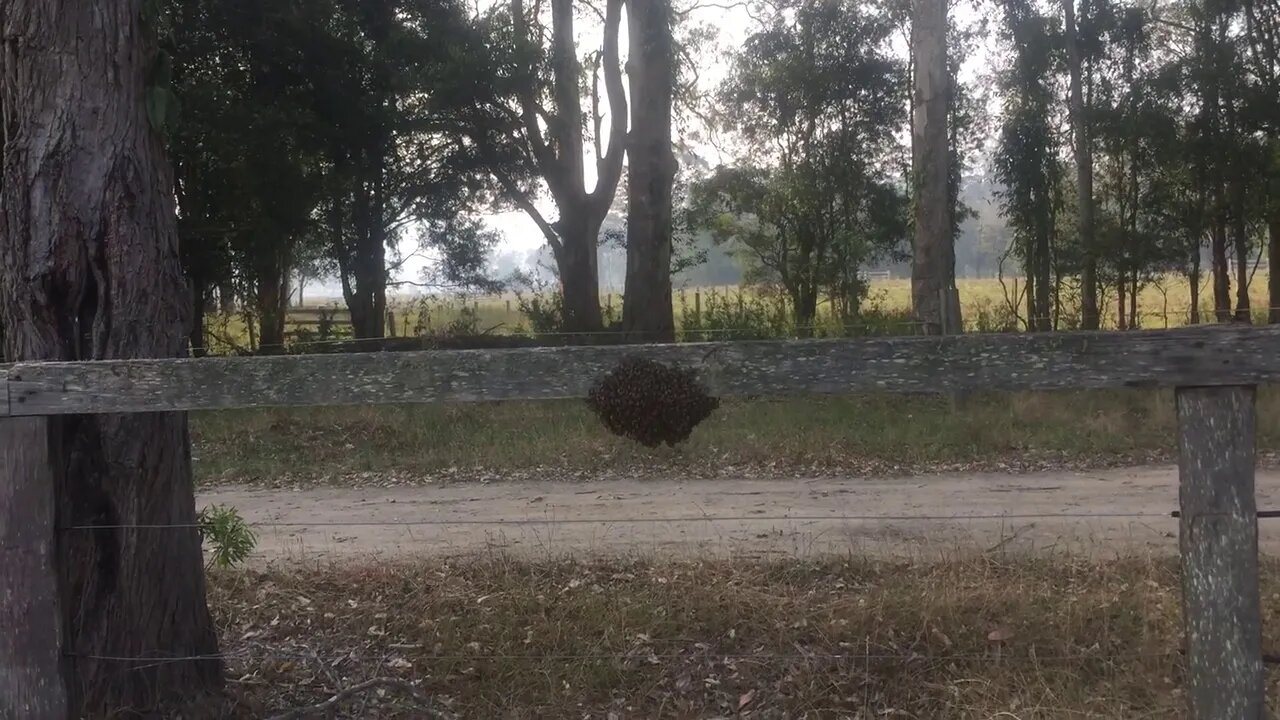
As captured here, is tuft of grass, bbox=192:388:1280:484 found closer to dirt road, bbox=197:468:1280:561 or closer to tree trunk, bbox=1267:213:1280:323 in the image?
dirt road, bbox=197:468:1280:561

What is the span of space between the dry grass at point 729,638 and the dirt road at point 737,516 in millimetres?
729

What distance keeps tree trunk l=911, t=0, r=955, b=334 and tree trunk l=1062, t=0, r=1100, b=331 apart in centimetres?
586

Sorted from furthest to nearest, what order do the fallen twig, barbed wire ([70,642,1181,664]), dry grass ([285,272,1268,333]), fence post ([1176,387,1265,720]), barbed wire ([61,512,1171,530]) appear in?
dry grass ([285,272,1268,333])
barbed wire ([61,512,1171,530])
barbed wire ([70,642,1181,664])
the fallen twig
fence post ([1176,387,1265,720])

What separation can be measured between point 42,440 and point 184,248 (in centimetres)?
1609

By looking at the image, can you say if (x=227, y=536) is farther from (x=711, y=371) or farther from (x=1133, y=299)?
(x=1133, y=299)

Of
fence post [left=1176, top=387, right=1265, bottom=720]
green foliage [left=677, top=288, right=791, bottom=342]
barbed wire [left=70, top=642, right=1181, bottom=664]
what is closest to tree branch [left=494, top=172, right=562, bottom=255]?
green foliage [left=677, top=288, right=791, bottom=342]

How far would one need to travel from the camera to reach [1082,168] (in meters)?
22.1

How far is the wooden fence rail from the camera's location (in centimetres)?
312

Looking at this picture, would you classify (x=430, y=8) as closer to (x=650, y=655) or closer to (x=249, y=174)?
(x=249, y=174)

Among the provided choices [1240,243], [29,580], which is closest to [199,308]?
[29,580]

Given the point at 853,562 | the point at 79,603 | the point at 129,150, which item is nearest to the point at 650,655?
the point at 853,562

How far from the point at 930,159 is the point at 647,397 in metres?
14.1

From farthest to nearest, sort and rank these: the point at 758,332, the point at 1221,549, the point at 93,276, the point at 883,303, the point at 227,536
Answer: the point at 883,303
the point at 758,332
the point at 227,536
the point at 93,276
the point at 1221,549

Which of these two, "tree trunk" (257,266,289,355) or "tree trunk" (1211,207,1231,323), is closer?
"tree trunk" (1211,207,1231,323)
